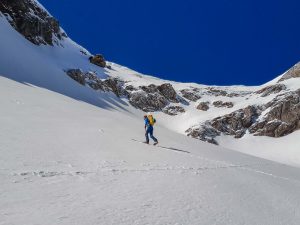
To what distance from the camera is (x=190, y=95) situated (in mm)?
109312

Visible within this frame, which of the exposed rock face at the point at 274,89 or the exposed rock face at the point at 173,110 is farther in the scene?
the exposed rock face at the point at 274,89

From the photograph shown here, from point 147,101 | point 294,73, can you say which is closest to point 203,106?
point 147,101

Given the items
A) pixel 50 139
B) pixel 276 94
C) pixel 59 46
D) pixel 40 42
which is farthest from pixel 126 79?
pixel 50 139

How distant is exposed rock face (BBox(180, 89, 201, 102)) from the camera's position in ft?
354

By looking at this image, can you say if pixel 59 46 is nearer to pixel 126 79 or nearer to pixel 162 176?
pixel 126 79

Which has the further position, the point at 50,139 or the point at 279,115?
the point at 279,115

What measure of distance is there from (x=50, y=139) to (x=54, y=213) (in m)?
6.73

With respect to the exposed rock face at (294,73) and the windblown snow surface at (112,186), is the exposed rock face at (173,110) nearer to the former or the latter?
the exposed rock face at (294,73)

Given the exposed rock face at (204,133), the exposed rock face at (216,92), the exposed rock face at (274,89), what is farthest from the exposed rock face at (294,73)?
the exposed rock face at (204,133)

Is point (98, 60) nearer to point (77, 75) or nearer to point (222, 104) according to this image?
point (77, 75)

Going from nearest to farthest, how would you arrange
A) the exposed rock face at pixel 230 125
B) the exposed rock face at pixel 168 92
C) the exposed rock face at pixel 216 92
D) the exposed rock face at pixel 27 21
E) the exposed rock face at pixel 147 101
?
1. the exposed rock face at pixel 27 21
2. the exposed rock face at pixel 230 125
3. the exposed rock face at pixel 147 101
4. the exposed rock face at pixel 168 92
5. the exposed rock face at pixel 216 92

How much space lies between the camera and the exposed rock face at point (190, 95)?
354 feet

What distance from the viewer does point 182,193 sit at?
25.9 ft

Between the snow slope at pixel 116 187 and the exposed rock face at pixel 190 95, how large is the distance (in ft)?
312
